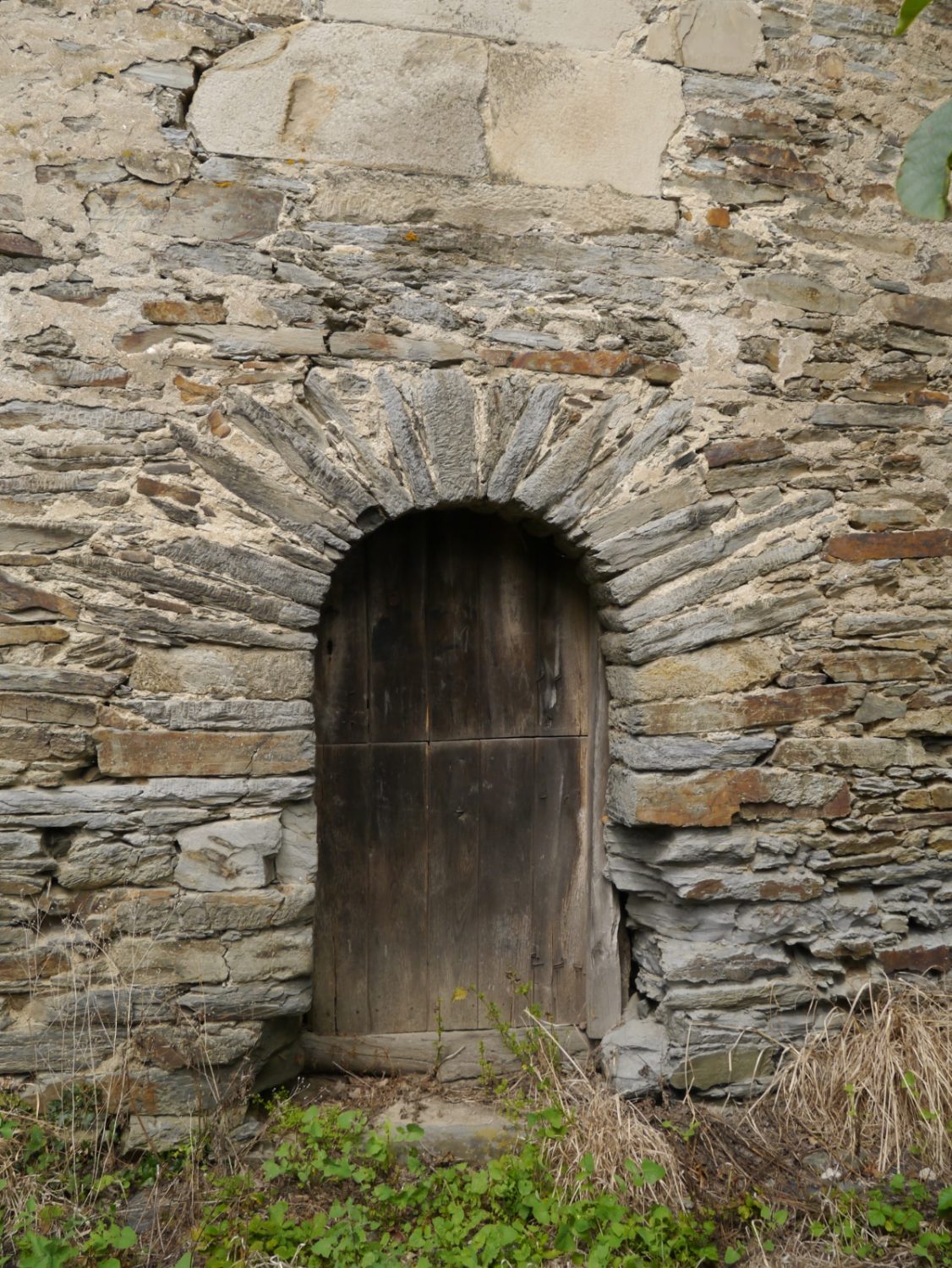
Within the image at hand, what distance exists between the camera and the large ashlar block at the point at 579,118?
267cm

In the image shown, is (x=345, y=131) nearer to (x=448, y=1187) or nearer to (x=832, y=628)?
(x=832, y=628)

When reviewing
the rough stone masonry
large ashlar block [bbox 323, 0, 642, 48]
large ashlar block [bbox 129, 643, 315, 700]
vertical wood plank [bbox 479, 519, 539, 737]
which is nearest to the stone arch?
the rough stone masonry

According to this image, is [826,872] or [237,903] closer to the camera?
[237,903]

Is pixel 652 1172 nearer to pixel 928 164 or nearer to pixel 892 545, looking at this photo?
pixel 892 545

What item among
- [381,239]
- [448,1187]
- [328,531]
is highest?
[381,239]

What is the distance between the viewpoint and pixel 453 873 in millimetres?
2943

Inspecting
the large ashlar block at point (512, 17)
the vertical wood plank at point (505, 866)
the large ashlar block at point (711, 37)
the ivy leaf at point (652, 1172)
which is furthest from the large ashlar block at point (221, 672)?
the large ashlar block at point (711, 37)

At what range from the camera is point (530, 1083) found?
9.24 feet

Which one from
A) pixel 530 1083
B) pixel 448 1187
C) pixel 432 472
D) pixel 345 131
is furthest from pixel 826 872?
pixel 345 131

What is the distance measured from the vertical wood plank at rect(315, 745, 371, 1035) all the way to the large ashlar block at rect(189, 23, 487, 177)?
170 centimetres

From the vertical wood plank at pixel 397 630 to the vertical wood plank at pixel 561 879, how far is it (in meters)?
0.43

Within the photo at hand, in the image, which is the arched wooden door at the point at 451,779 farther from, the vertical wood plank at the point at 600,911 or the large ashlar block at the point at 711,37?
the large ashlar block at the point at 711,37

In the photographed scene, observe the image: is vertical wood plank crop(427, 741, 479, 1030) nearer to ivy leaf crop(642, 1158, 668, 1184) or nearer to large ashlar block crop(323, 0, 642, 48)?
ivy leaf crop(642, 1158, 668, 1184)

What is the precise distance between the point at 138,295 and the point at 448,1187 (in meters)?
2.44
